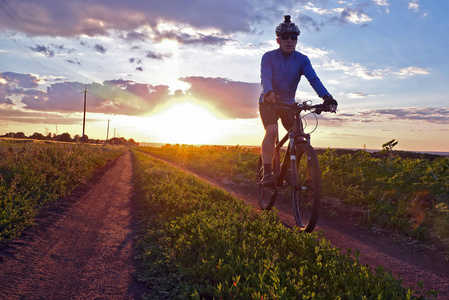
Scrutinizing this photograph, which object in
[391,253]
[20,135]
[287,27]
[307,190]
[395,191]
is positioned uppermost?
[287,27]

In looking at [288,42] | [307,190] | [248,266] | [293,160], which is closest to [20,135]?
[288,42]

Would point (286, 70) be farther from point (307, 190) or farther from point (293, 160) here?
point (307, 190)

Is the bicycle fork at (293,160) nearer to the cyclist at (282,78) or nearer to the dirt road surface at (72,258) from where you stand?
the cyclist at (282,78)

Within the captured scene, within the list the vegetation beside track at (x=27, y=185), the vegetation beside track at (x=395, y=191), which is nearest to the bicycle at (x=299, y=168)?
the vegetation beside track at (x=395, y=191)

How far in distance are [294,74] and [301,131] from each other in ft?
3.80

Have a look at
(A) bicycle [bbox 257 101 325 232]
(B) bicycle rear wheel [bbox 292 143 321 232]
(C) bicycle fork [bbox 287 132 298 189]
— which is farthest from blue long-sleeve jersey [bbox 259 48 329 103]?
(B) bicycle rear wheel [bbox 292 143 321 232]

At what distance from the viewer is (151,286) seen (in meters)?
3.33

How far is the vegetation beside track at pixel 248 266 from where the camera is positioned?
285 cm

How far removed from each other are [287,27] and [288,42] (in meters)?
0.25

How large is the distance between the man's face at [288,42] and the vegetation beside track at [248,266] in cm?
308

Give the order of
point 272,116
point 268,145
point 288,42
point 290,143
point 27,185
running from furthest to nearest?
point 27,185 < point 268,145 < point 272,116 < point 288,42 < point 290,143

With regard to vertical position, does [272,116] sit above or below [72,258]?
above

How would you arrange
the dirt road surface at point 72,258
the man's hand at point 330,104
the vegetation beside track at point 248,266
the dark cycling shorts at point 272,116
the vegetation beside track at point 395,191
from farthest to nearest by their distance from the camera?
1. the dark cycling shorts at point 272,116
2. the vegetation beside track at point 395,191
3. the man's hand at point 330,104
4. the dirt road surface at point 72,258
5. the vegetation beside track at point 248,266

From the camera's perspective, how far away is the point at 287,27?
16.8ft
